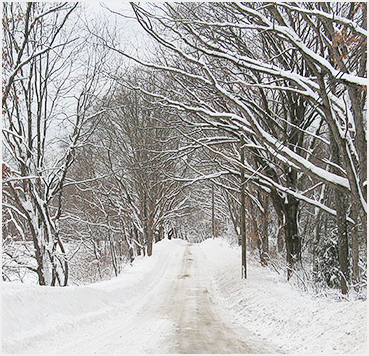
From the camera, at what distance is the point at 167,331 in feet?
26.7

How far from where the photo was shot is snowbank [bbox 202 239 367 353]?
233 inches

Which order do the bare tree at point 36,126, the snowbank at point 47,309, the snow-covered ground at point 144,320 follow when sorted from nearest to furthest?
1. the snow-covered ground at point 144,320
2. the snowbank at point 47,309
3. the bare tree at point 36,126

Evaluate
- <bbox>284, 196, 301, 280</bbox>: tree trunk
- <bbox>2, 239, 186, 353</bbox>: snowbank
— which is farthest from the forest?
<bbox>2, 239, 186, 353</bbox>: snowbank

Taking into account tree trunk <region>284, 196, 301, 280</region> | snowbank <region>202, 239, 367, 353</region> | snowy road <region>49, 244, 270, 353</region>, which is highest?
tree trunk <region>284, 196, 301, 280</region>

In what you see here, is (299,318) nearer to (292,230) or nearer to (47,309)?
(47,309)

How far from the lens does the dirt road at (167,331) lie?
676cm

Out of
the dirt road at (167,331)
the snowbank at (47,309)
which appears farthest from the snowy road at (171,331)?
the snowbank at (47,309)

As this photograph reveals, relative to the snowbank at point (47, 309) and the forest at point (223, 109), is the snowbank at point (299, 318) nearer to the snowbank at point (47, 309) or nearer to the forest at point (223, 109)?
the forest at point (223, 109)

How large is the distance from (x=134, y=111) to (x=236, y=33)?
1095cm

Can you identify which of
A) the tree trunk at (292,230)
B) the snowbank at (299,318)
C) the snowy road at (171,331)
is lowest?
the snowy road at (171,331)

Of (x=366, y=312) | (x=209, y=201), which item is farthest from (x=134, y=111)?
(x=209, y=201)

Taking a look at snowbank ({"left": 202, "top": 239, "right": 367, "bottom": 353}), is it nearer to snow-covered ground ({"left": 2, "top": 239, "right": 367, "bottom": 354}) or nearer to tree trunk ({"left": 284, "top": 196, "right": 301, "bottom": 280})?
snow-covered ground ({"left": 2, "top": 239, "right": 367, "bottom": 354})

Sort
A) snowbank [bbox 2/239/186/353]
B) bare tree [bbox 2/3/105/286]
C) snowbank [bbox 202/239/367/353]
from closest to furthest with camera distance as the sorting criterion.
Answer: snowbank [bbox 202/239/367/353], snowbank [bbox 2/239/186/353], bare tree [bbox 2/3/105/286]

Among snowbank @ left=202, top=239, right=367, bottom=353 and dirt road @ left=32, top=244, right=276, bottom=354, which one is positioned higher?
snowbank @ left=202, top=239, right=367, bottom=353
